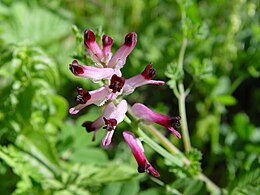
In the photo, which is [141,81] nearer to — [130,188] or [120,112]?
[120,112]

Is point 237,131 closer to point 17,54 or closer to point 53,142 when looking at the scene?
point 53,142

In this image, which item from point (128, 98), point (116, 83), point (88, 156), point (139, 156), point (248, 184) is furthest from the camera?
point (128, 98)

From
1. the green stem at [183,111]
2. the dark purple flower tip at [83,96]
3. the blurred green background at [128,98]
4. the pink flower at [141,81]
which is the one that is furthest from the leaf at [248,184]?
the dark purple flower tip at [83,96]

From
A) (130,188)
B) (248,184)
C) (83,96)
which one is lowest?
(248,184)

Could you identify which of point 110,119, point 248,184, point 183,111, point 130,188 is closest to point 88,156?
point 130,188

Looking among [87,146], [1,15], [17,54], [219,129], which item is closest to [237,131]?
[219,129]

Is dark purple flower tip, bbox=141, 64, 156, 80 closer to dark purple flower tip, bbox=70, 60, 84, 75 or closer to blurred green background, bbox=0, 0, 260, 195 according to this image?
dark purple flower tip, bbox=70, 60, 84, 75

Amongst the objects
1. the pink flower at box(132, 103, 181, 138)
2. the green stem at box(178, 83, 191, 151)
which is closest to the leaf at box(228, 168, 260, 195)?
the green stem at box(178, 83, 191, 151)
